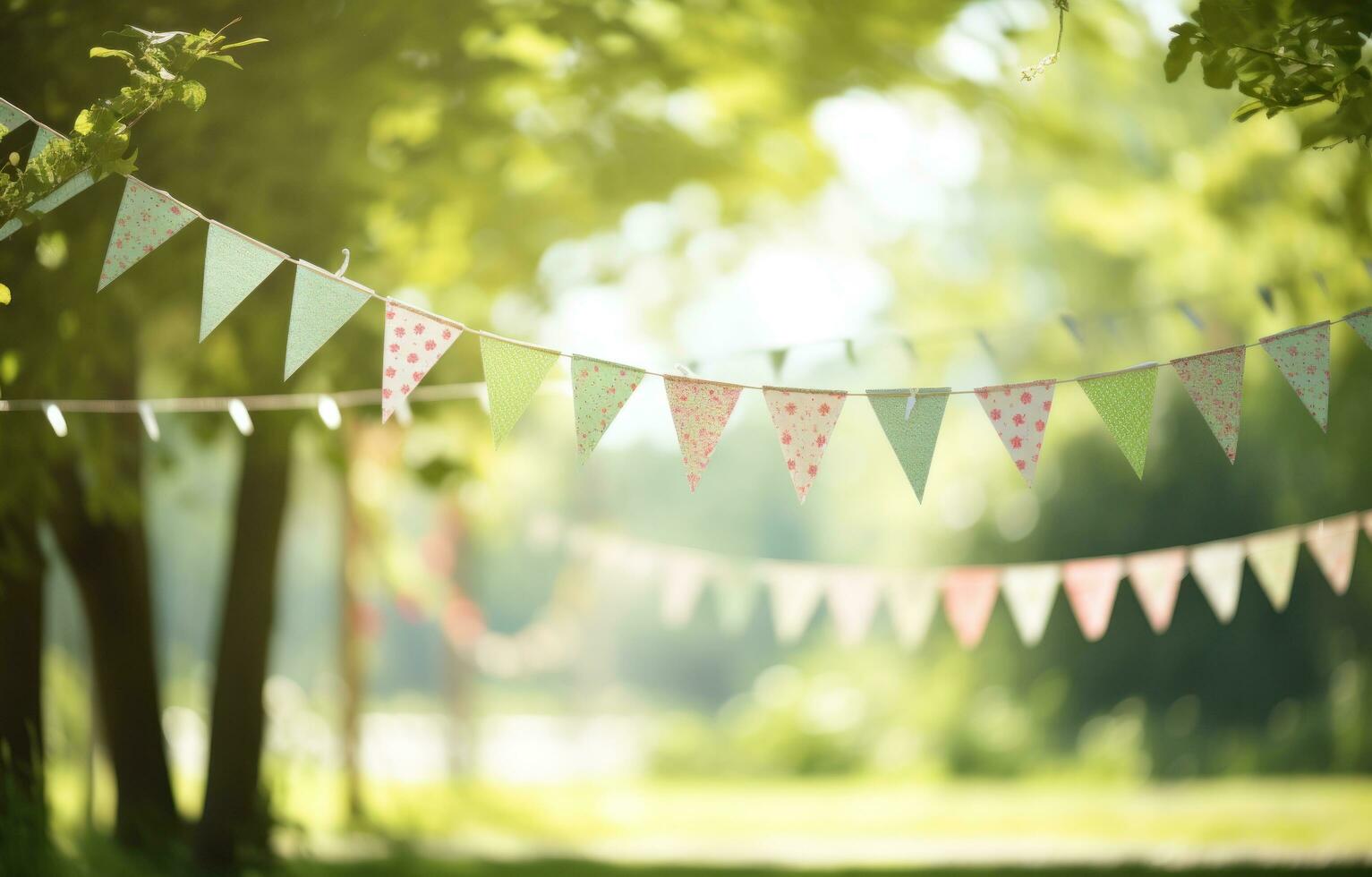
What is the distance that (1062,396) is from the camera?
10.0 m

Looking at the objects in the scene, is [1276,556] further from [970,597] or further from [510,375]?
[510,375]

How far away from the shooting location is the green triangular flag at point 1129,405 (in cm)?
310

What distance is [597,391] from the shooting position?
3.12 metres

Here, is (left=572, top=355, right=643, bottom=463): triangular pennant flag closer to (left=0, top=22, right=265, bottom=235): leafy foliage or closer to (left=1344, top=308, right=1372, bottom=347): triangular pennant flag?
(left=0, top=22, right=265, bottom=235): leafy foliage

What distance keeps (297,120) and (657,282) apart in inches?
201

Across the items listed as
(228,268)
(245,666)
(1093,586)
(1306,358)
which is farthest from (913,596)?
(228,268)

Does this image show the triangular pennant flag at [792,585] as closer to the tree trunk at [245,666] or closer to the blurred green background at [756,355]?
the blurred green background at [756,355]

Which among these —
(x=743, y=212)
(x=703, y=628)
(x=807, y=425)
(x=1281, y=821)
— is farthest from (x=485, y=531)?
(x=703, y=628)

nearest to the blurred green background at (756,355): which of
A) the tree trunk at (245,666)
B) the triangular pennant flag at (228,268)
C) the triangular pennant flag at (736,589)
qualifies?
the tree trunk at (245,666)

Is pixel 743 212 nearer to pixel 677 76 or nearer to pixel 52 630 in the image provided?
pixel 677 76

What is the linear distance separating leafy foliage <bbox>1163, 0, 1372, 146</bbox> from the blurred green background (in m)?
1.05

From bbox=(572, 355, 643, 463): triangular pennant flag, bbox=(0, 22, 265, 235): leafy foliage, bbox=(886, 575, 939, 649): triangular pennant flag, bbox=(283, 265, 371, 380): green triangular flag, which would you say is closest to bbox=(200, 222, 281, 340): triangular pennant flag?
bbox=(283, 265, 371, 380): green triangular flag

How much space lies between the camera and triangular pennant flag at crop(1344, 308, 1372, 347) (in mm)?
3166

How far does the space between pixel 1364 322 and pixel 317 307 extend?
2.79 metres
